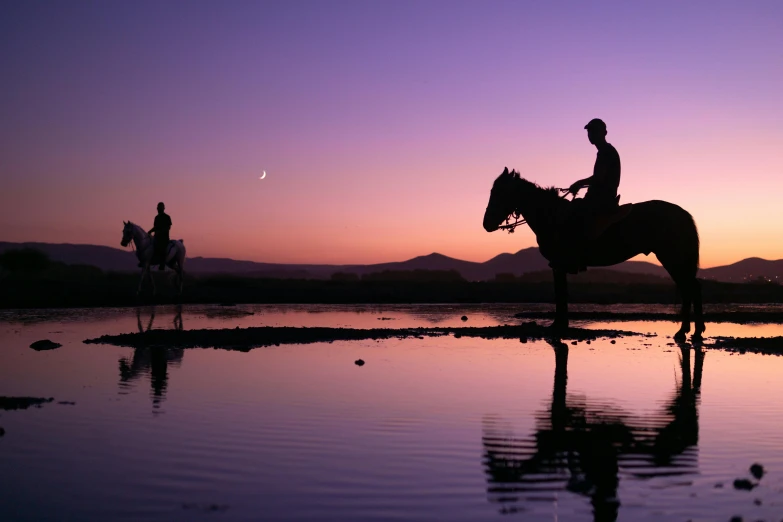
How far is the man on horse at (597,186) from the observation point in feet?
52.2

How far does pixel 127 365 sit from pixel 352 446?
20.6 ft

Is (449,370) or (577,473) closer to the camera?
(577,473)

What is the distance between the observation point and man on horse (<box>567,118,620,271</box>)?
15.9m


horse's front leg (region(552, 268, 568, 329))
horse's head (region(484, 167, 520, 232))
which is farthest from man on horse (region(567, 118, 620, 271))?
horse's head (region(484, 167, 520, 232))

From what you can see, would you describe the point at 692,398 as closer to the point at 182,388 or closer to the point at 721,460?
the point at 721,460

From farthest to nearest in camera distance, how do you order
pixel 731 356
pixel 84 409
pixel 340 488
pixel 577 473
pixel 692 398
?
pixel 731 356 < pixel 692 398 < pixel 84 409 < pixel 577 473 < pixel 340 488

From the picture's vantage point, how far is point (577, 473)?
551 centimetres

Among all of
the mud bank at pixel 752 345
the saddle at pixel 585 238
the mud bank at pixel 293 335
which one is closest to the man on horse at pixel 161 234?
the mud bank at pixel 293 335

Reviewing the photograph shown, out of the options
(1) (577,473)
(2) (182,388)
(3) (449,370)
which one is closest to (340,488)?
(1) (577,473)

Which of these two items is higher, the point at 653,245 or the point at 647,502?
the point at 653,245

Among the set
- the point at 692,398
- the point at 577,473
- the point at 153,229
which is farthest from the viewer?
the point at 153,229

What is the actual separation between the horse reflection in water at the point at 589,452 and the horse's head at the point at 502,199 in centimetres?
919

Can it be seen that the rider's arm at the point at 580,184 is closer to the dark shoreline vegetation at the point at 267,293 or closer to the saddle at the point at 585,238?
the saddle at the point at 585,238

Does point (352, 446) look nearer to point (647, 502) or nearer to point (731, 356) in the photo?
point (647, 502)
